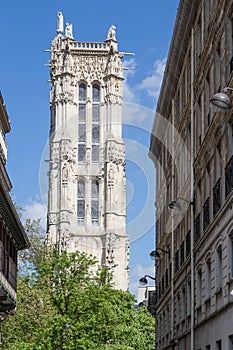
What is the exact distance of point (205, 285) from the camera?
30.5 metres

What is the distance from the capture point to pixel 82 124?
15125 centimetres

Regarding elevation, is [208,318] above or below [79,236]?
below

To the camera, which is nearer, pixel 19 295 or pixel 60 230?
pixel 19 295

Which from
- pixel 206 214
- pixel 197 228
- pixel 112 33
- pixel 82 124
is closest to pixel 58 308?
pixel 197 228

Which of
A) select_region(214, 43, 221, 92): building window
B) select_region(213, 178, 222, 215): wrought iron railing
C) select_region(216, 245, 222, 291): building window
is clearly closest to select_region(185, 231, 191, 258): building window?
select_region(213, 178, 222, 215): wrought iron railing

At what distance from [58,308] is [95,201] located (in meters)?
80.7

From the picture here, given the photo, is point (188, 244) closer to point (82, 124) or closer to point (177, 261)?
point (177, 261)

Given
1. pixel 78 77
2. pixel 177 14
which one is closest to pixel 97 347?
pixel 177 14

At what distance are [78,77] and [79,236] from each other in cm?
2680

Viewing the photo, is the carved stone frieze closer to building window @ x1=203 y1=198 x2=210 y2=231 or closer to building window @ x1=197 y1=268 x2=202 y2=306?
building window @ x1=197 y1=268 x2=202 y2=306

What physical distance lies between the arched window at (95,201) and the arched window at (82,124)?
499cm

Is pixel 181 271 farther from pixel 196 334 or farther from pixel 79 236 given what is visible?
pixel 79 236

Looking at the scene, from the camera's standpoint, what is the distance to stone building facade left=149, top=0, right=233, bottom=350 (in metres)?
26.6

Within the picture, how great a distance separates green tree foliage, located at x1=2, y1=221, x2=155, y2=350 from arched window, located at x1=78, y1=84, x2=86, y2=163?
76.1 m
